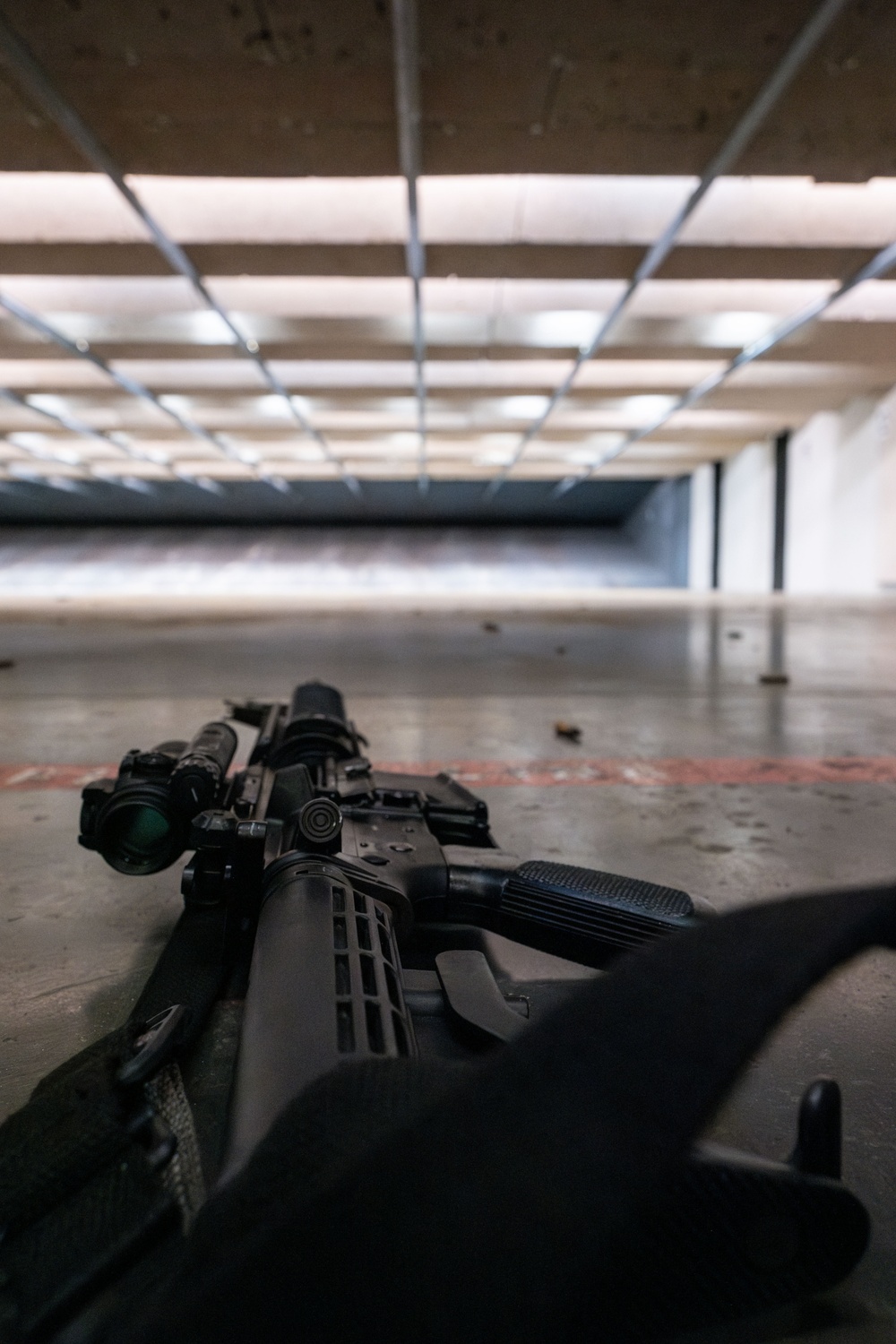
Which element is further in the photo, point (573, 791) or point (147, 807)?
point (573, 791)

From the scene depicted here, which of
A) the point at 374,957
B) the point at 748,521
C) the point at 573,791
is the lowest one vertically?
the point at 573,791

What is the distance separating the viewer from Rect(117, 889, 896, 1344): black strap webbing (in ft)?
1.31

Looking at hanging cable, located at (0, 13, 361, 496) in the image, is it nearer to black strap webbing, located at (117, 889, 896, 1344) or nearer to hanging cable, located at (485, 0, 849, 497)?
hanging cable, located at (485, 0, 849, 497)

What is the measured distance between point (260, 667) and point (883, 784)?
11.1ft

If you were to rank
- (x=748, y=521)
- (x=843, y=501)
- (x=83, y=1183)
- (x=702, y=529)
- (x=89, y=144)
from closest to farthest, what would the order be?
(x=83, y=1183), (x=89, y=144), (x=843, y=501), (x=748, y=521), (x=702, y=529)

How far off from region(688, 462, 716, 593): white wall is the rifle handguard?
2108 centimetres

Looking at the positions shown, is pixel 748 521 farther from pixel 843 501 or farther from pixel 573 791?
pixel 573 791

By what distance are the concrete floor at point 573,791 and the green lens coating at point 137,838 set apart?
14cm

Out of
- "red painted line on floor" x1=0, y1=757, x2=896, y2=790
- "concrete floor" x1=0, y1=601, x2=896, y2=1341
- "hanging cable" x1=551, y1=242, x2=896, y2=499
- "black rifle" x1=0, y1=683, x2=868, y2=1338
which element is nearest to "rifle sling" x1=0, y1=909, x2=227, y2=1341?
"black rifle" x1=0, y1=683, x2=868, y2=1338

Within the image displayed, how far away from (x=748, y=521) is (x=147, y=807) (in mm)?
20041

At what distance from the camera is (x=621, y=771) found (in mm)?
2389

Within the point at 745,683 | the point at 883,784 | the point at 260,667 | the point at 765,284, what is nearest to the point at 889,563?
the point at 765,284

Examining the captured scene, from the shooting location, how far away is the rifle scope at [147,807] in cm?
121

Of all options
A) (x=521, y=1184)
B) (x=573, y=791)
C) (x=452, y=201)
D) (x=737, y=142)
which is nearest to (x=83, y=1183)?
(x=521, y=1184)
